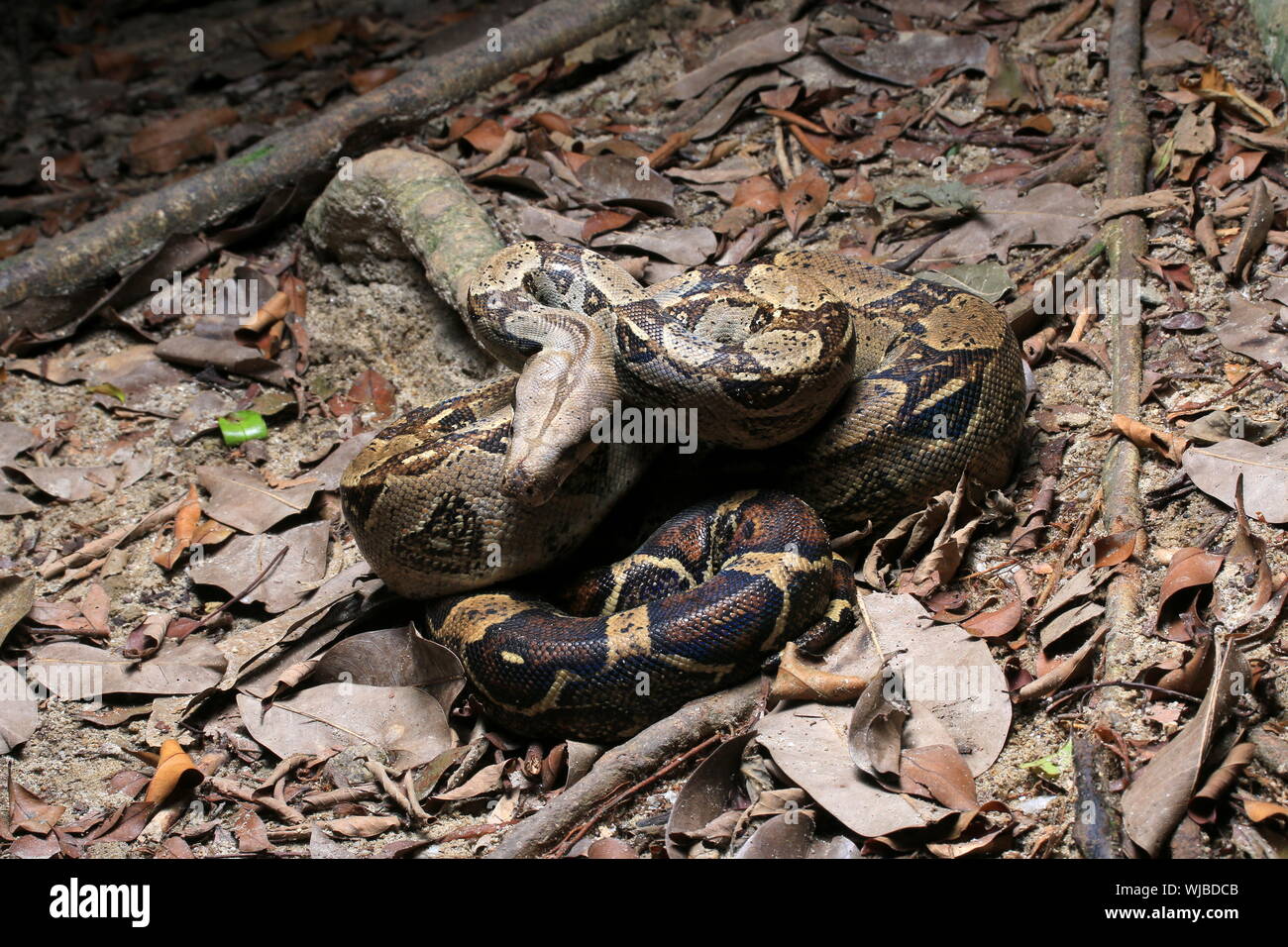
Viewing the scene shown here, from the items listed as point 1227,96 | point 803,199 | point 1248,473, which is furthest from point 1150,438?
point 1227,96

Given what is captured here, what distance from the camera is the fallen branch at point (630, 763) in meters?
3.93

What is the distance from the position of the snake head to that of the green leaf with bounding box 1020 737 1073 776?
219 cm

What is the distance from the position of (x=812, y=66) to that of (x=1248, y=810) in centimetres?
622

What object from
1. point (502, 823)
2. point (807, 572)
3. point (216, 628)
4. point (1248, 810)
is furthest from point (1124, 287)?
point (216, 628)

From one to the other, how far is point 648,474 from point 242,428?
288 centimetres

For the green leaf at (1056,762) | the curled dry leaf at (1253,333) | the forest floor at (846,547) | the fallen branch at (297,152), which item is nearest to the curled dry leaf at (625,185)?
the forest floor at (846,547)

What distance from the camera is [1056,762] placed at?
3568mm

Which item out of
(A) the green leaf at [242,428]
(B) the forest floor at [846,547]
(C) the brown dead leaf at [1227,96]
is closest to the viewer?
(B) the forest floor at [846,547]

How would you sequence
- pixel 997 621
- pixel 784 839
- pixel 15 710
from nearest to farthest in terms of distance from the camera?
pixel 784 839 < pixel 997 621 < pixel 15 710

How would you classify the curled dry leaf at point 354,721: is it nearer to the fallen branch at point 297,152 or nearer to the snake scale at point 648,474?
the snake scale at point 648,474

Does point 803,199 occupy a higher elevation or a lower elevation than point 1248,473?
higher

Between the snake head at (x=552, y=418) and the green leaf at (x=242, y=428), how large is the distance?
249 centimetres

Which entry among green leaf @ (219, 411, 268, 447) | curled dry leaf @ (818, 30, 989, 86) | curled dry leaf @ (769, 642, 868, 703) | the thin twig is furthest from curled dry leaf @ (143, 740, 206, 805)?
curled dry leaf @ (818, 30, 989, 86)

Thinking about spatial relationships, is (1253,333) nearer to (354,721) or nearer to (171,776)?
(354,721)
